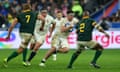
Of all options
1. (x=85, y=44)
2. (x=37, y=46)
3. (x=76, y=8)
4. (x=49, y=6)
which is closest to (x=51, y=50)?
(x=37, y=46)

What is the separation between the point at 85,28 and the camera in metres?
19.9

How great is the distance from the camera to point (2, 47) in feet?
101

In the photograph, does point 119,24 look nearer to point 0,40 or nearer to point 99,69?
point 0,40

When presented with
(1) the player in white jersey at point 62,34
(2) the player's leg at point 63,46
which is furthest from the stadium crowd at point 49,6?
(2) the player's leg at point 63,46

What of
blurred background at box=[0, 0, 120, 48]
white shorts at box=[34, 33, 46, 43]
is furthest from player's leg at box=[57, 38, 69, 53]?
blurred background at box=[0, 0, 120, 48]

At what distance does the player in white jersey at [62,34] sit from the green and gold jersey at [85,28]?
496 millimetres

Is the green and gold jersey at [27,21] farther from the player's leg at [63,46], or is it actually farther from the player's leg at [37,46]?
the player's leg at [63,46]

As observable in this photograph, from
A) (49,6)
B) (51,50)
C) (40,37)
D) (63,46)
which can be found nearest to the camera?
(51,50)

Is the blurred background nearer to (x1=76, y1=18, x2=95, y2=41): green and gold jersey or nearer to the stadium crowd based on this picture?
the stadium crowd

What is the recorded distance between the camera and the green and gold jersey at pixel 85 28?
65.2 ft

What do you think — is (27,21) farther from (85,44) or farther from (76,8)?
(76,8)

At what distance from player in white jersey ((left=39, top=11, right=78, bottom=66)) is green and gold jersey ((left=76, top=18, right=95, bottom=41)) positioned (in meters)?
0.50

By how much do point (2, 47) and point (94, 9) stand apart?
25.5 ft

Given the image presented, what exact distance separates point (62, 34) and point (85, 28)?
2.26m
